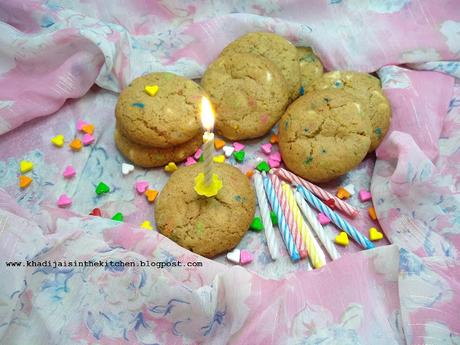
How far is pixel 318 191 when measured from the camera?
1.21 m

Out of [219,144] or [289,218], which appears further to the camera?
[219,144]

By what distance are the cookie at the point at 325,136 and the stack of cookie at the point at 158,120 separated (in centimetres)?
26

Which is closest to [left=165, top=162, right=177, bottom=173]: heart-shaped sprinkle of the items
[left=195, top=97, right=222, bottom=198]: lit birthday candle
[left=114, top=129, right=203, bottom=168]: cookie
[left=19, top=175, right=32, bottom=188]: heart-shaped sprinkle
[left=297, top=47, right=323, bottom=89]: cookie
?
[left=114, top=129, right=203, bottom=168]: cookie

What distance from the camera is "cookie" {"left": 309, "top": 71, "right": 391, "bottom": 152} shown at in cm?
124

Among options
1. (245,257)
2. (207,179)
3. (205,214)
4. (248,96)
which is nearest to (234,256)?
(245,257)

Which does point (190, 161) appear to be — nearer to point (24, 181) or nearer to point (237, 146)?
point (237, 146)

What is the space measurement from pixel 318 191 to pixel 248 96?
0.32m

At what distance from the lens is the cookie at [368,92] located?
4.07ft

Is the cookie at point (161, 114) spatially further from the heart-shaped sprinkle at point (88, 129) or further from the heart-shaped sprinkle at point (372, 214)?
the heart-shaped sprinkle at point (372, 214)

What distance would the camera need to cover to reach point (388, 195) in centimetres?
115

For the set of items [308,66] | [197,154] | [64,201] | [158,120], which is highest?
[308,66]

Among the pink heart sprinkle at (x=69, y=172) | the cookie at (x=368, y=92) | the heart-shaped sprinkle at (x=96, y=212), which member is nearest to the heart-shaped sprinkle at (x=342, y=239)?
the cookie at (x=368, y=92)

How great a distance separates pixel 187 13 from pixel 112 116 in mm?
423

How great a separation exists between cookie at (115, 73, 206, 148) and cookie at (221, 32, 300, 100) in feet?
0.75
